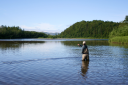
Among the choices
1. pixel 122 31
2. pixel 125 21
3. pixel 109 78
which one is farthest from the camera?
pixel 125 21

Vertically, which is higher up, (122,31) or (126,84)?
(122,31)

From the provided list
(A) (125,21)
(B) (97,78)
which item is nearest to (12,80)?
(B) (97,78)

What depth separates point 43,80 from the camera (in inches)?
361

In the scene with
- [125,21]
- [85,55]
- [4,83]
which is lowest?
[4,83]

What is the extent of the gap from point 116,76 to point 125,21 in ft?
384

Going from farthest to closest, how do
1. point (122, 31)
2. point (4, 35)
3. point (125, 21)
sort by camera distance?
1. point (4, 35)
2. point (125, 21)
3. point (122, 31)

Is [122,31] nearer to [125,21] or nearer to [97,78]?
[125,21]

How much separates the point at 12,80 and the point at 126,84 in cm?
729

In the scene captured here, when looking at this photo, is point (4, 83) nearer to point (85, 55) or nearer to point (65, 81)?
point (65, 81)

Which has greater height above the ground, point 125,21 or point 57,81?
point 125,21

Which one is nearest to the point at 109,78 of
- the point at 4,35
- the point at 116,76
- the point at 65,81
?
the point at 116,76

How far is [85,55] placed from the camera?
15438 millimetres

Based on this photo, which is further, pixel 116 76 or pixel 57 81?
pixel 116 76

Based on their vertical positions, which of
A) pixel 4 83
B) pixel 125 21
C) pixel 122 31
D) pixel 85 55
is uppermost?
pixel 125 21
